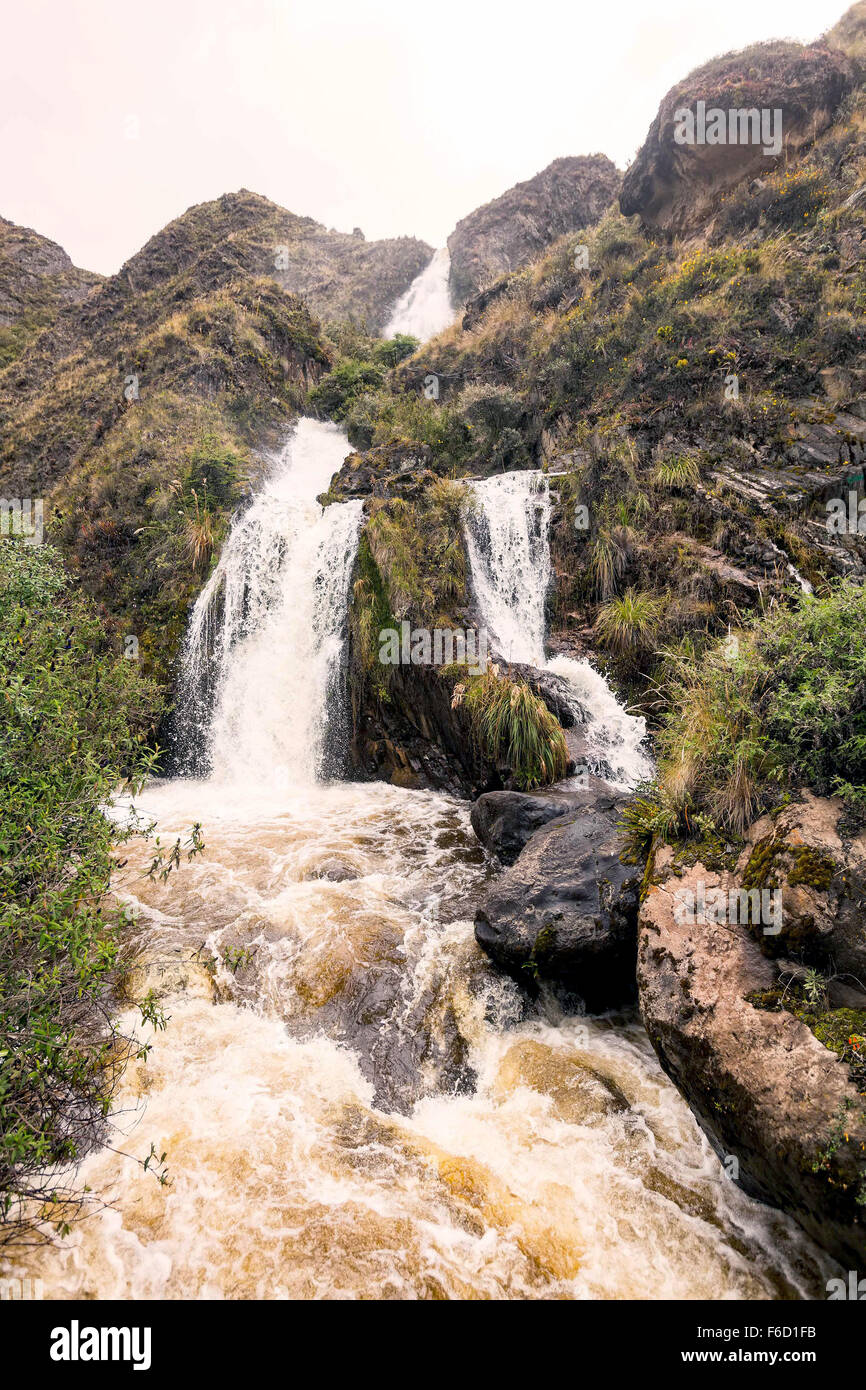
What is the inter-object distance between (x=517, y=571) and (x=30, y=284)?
4257 cm

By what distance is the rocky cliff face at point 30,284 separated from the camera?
101ft

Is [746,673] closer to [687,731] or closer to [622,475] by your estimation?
[687,731]

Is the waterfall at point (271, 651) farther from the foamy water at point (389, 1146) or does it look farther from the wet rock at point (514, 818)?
the foamy water at point (389, 1146)

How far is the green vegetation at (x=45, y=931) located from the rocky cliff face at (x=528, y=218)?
3596 centimetres

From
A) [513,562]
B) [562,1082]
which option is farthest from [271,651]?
[562,1082]

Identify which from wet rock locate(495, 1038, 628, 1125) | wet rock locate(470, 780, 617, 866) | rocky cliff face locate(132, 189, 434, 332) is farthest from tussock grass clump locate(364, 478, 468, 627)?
rocky cliff face locate(132, 189, 434, 332)

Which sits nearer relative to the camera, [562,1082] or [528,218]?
[562,1082]

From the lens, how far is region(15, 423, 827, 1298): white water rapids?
117 inches

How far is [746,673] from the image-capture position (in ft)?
15.1

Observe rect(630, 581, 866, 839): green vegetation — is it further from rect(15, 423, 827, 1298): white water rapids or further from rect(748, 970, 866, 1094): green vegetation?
rect(15, 423, 827, 1298): white water rapids

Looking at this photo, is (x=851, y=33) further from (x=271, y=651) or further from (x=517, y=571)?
(x=271, y=651)

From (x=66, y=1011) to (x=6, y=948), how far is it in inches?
35.3

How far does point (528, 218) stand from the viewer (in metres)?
32.6

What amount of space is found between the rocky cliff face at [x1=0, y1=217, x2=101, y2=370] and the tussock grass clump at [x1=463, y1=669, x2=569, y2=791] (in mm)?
36324
